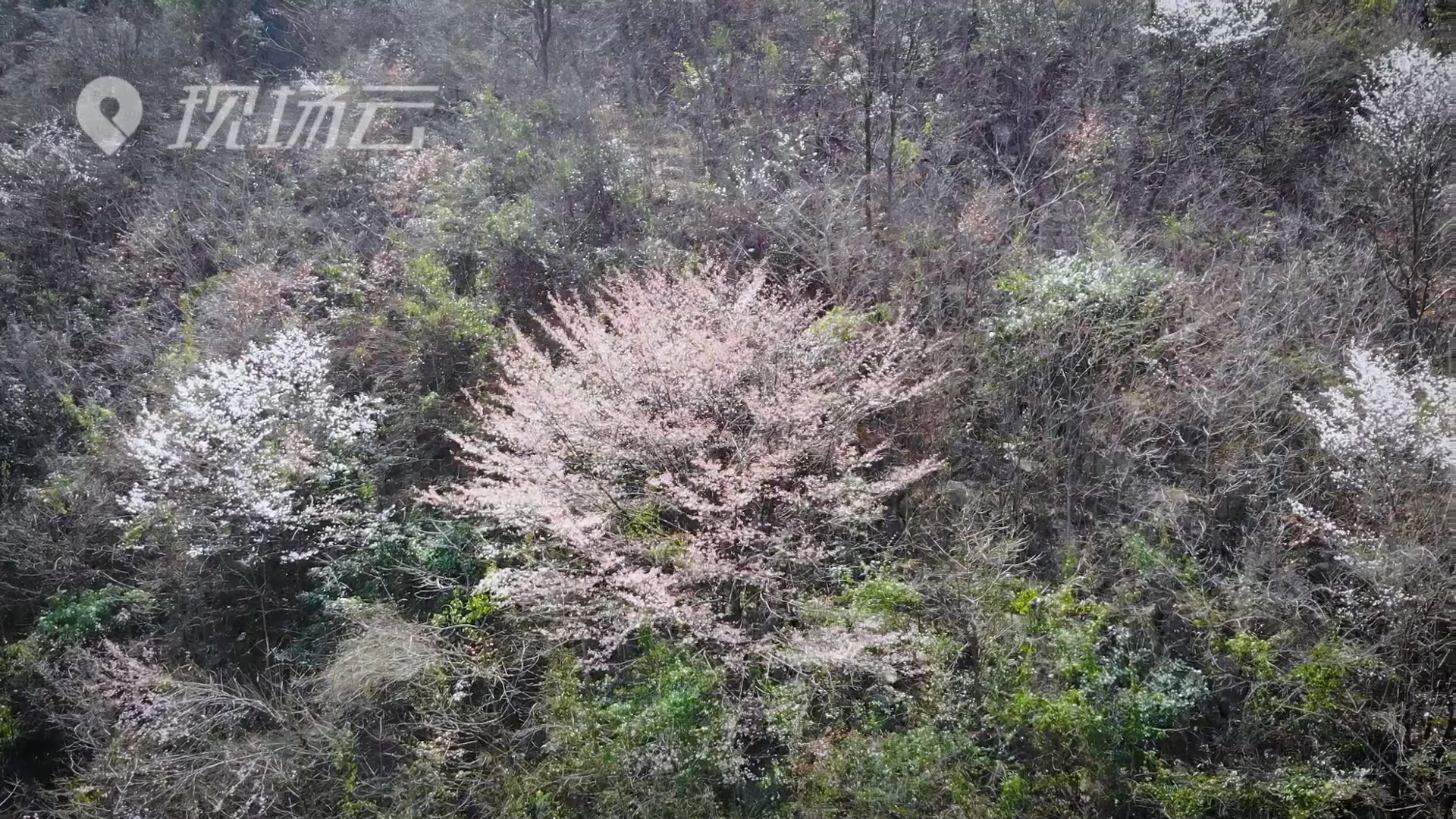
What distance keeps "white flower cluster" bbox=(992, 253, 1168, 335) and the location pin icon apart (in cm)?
1245

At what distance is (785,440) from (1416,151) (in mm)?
7114

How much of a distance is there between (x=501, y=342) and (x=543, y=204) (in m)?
2.08

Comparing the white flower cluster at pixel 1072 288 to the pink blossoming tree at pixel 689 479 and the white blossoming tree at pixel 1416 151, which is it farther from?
the white blossoming tree at pixel 1416 151

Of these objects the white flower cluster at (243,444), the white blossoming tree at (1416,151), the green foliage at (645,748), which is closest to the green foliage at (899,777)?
the green foliage at (645,748)

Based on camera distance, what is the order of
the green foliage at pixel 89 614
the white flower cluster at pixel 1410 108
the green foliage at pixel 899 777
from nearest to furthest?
the green foliage at pixel 899 777
the green foliage at pixel 89 614
the white flower cluster at pixel 1410 108

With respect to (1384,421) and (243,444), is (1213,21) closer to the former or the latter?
(1384,421)

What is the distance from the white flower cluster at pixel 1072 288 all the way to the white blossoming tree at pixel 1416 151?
2.33 m

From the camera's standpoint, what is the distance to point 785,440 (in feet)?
20.8

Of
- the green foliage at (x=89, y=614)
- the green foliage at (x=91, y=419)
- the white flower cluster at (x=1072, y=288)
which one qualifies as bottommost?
the green foliage at (x=89, y=614)

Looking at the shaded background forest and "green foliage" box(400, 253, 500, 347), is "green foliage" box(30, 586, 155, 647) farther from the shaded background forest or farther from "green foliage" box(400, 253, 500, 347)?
"green foliage" box(400, 253, 500, 347)

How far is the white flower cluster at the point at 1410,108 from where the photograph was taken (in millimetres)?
8219

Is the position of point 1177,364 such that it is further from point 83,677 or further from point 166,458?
point 83,677

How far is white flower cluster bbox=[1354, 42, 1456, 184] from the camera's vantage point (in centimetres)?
822

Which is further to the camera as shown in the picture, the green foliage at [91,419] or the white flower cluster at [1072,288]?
the green foliage at [91,419]
